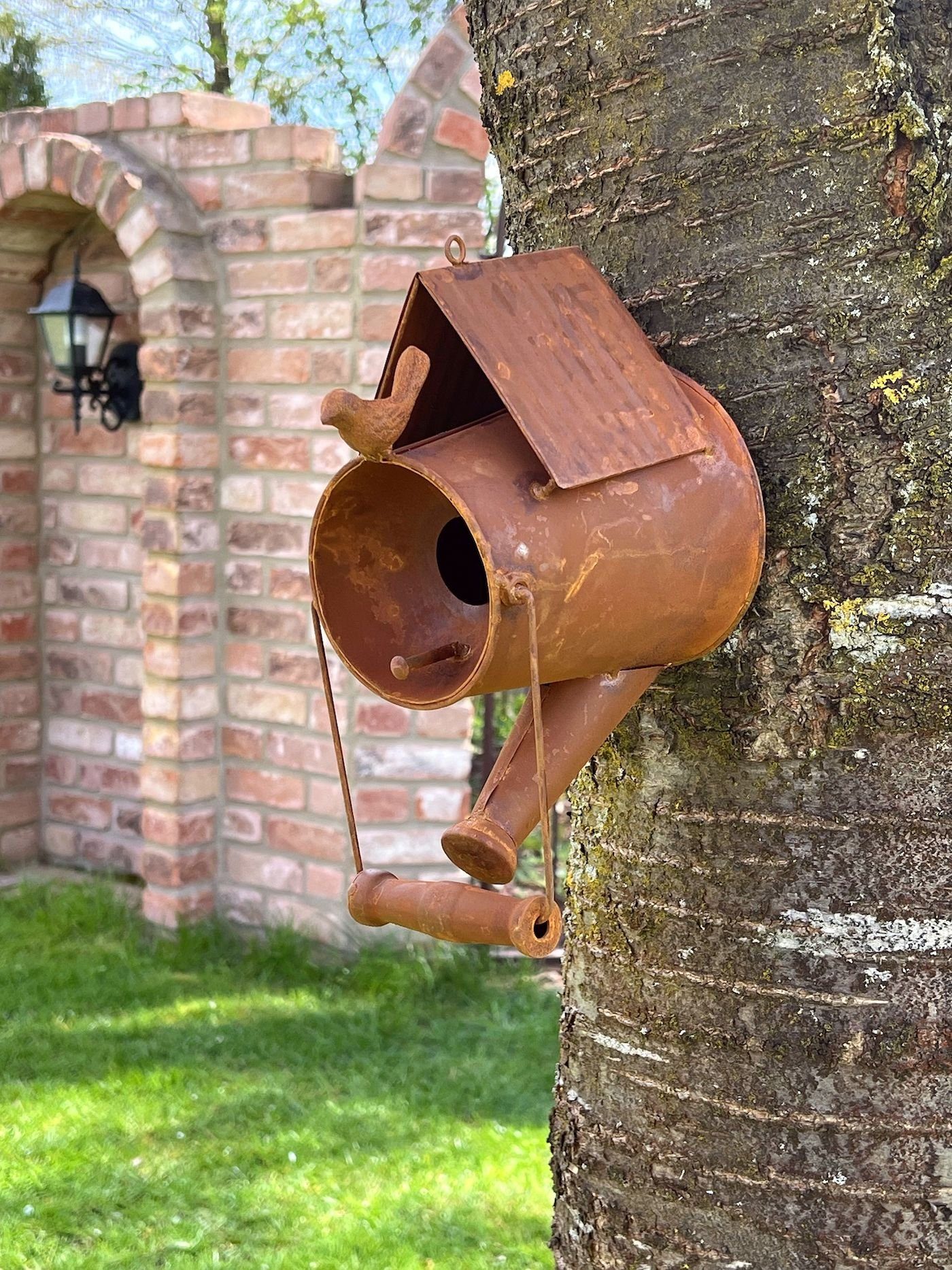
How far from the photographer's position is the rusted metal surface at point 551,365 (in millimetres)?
958

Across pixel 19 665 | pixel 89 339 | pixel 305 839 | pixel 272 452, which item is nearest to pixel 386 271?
pixel 272 452

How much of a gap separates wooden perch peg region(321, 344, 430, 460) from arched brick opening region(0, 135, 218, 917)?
3.54 metres

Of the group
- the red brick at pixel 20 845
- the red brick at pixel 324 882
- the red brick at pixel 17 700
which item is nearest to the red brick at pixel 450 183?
the red brick at pixel 324 882

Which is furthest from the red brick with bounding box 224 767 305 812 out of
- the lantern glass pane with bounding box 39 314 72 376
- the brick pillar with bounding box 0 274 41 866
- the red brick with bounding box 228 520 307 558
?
the lantern glass pane with bounding box 39 314 72 376

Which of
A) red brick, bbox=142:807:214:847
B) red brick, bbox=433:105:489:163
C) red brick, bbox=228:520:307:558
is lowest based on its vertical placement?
red brick, bbox=142:807:214:847

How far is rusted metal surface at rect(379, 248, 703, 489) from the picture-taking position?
37.7 inches

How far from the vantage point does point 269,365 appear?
4.30m

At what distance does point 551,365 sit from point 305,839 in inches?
137

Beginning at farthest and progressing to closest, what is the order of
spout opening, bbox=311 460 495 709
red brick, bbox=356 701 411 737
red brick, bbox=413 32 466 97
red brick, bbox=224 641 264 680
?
red brick, bbox=224 641 264 680 → red brick, bbox=356 701 411 737 → red brick, bbox=413 32 466 97 → spout opening, bbox=311 460 495 709

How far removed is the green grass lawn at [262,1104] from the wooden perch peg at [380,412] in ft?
7.44

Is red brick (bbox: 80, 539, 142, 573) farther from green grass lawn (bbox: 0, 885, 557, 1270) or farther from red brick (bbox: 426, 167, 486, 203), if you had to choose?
red brick (bbox: 426, 167, 486, 203)

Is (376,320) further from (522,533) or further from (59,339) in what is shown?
(522,533)

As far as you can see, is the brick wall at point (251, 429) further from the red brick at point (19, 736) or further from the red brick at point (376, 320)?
the red brick at point (19, 736)

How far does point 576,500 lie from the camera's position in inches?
38.1
